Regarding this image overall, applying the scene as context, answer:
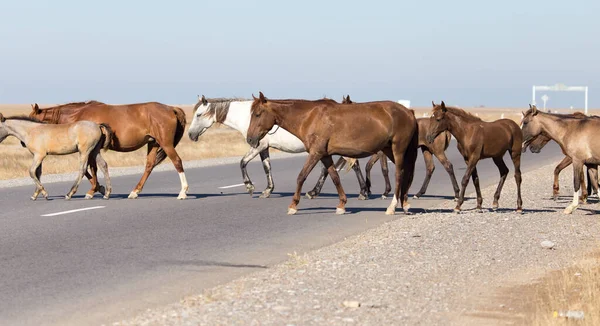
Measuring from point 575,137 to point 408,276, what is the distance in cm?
720

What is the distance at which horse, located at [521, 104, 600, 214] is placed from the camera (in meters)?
16.1

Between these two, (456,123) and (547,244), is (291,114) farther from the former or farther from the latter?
(547,244)

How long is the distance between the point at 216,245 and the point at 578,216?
660 cm

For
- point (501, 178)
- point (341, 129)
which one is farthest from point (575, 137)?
point (341, 129)

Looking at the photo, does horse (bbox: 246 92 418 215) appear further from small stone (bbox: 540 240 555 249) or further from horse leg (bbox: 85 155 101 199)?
small stone (bbox: 540 240 555 249)

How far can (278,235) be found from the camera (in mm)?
13758

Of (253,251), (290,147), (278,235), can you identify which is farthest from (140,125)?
(253,251)

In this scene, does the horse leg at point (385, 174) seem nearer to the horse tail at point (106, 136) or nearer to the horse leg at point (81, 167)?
the horse tail at point (106, 136)

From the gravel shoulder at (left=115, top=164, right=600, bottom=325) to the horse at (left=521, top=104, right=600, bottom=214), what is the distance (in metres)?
0.72

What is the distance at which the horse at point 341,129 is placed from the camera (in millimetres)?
16109

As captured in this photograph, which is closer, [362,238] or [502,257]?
[502,257]

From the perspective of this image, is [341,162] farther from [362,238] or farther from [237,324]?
[237,324]

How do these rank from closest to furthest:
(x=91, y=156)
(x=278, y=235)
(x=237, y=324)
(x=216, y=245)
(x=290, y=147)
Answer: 1. (x=237, y=324)
2. (x=216, y=245)
3. (x=278, y=235)
4. (x=91, y=156)
5. (x=290, y=147)

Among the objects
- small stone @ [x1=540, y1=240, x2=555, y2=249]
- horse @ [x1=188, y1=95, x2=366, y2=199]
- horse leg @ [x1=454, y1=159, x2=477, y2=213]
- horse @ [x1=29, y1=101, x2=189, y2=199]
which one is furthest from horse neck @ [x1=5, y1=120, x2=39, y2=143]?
small stone @ [x1=540, y1=240, x2=555, y2=249]
